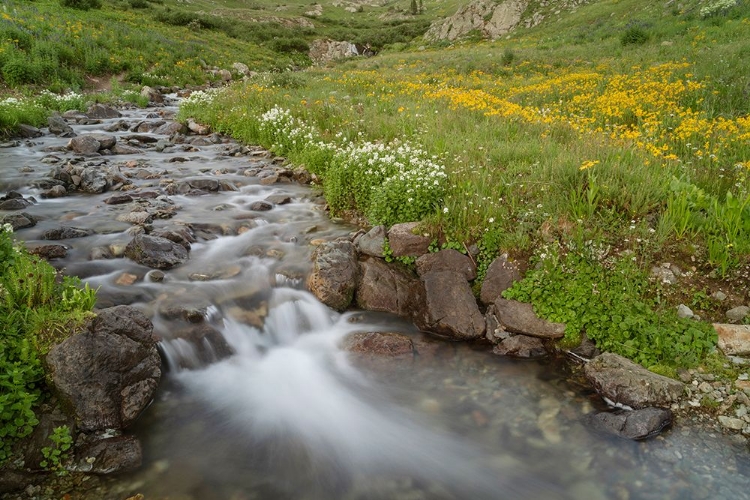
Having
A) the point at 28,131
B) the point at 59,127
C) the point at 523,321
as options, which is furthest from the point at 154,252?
the point at 59,127

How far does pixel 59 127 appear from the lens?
1426cm

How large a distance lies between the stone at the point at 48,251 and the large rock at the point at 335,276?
3.63 metres

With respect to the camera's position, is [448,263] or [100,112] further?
[100,112]

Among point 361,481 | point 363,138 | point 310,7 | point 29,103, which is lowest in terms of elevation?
point 361,481

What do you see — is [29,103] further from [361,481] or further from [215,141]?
[361,481]

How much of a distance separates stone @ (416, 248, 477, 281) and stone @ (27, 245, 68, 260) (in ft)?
17.2

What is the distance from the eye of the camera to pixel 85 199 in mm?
9359

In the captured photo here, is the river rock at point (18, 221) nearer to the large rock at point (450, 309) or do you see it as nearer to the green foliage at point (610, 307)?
the large rock at point (450, 309)

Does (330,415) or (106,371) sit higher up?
(106,371)

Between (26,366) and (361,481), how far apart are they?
3.10 m

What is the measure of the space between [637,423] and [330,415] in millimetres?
3051

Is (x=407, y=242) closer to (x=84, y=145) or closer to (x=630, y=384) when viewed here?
(x=630, y=384)

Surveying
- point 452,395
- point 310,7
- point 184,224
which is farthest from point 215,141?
point 310,7

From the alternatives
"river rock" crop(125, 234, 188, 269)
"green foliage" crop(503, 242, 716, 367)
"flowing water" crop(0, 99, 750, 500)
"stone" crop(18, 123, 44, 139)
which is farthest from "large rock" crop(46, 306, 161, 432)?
"stone" crop(18, 123, 44, 139)
